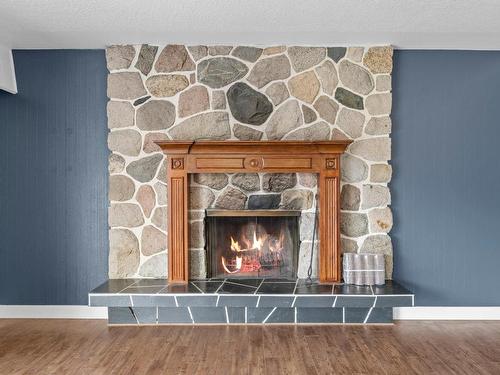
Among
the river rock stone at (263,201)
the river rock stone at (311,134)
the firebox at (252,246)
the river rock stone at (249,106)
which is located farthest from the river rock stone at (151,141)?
the river rock stone at (311,134)

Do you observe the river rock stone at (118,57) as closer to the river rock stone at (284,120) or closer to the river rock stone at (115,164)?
the river rock stone at (115,164)

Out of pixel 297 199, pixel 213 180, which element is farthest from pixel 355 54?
pixel 213 180

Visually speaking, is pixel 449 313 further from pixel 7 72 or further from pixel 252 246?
pixel 7 72

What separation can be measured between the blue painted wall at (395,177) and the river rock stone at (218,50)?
0.95 meters

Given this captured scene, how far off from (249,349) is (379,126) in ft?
7.03

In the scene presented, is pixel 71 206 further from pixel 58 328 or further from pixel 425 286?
pixel 425 286

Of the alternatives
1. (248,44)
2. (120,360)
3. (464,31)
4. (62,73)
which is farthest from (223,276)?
(464,31)

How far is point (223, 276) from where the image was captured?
3.98 m

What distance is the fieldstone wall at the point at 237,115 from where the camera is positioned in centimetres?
388

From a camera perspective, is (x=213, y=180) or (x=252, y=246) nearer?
(x=213, y=180)

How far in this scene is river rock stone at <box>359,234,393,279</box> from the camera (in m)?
3.88

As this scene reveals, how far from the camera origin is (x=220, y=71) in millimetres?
3904

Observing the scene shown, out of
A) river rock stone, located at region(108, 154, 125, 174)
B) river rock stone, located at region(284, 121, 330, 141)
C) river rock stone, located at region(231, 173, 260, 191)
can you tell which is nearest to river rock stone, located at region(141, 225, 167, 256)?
river rock stone, located at region(108, 154, 125, 174)

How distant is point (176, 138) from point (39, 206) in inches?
→ 53.1
